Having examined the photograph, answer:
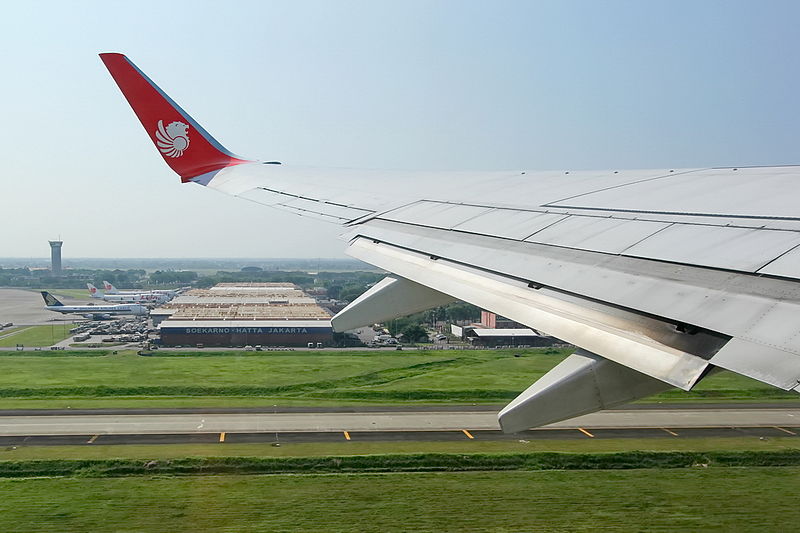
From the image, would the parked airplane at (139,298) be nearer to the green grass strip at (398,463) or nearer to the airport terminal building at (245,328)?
the airport terminal building at (245,328)

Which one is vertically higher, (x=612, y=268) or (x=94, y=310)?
(x=612, y=268)

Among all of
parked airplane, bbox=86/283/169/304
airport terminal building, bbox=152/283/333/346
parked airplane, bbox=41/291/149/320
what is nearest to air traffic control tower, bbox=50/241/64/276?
parked airplane, bbox=86/283/169/304

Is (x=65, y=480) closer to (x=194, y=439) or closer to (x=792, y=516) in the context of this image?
(x=194, y=439)

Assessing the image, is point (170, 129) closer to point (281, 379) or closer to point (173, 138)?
point (173, 138)

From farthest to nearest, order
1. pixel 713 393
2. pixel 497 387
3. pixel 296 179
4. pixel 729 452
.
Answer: pixel 497 387, pixel 713 393, pixel 729 452, pixel 296 179

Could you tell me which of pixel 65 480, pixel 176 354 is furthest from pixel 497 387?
pixel 176 354

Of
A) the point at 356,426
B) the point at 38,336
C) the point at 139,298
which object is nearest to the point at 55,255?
the point at 139,298
